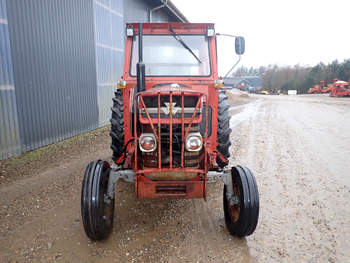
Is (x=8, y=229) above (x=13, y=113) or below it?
below

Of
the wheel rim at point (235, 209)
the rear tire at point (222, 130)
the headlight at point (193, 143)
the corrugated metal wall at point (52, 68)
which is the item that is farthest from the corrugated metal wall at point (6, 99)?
the wheel rim at point (235, 209)

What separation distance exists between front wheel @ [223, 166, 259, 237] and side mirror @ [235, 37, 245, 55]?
1.89 meters

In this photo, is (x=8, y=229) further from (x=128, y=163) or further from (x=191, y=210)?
(x=191, y=210)

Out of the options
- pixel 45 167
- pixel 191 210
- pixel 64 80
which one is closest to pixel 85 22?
pixel 64 80

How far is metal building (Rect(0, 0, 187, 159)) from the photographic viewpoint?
18.1 ft

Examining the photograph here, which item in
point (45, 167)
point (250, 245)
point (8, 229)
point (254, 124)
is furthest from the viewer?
point (254, 124)

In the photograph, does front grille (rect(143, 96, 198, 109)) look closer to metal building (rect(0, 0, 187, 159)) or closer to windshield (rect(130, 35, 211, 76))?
windshield (rect(130, 35, 211, 76))

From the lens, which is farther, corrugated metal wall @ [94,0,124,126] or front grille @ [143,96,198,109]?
corrugated metal wall @ [94,0,124,126]

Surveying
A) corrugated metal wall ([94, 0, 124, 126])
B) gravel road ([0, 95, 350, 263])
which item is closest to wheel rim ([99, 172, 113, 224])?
gravel road ([0, 95, 350, 263])

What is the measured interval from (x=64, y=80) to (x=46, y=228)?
4999 mm

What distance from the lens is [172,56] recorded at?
396 cm

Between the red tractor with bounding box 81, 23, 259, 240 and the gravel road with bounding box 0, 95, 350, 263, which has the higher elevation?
the red tractor with bounding box 81, 23, 259, 240

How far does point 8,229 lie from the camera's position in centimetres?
307

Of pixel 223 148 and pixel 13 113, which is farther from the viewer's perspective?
pixel 13 113
